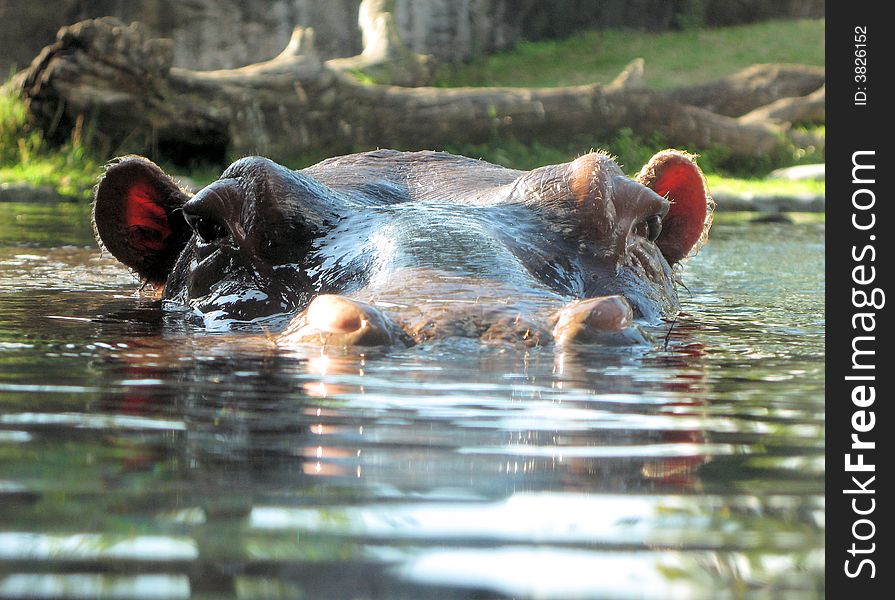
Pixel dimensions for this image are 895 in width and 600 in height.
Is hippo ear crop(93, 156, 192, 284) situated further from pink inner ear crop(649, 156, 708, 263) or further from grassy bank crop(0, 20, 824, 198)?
grassy bank crop(0, 20, 824, 198)

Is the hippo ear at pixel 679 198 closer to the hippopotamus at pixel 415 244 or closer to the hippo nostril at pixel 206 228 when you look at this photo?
the hippopotamus at pixel 415 244

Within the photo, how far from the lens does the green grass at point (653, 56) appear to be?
818 inches

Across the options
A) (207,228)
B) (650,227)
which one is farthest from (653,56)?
(207,228)

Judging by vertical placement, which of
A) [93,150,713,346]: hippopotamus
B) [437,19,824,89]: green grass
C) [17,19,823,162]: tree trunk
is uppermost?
[437,19,824,89]: green grass

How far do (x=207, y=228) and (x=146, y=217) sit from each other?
2.09 feet

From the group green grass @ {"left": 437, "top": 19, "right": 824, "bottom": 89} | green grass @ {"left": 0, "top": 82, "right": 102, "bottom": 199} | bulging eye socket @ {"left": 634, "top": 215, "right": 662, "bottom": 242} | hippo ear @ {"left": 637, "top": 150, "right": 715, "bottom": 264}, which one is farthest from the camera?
green grass @ {"left": 437, "top": 19, "right": 824, "bottom": 89}

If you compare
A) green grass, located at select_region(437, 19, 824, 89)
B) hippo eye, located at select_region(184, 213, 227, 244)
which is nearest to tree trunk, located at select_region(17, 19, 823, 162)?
green grass, located at select_region(437, 19, 824, 89)

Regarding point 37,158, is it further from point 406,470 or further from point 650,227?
point 406,470

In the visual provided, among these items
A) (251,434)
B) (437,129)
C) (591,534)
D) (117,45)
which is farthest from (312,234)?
(437,129)

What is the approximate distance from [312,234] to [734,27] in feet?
69.2

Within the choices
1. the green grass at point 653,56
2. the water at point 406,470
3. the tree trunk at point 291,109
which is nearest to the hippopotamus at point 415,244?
the water at point 406,470

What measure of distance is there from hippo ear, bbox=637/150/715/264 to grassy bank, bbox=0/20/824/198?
7.80 m

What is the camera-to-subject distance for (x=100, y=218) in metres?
5.07

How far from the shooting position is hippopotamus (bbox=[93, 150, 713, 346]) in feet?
11.2
